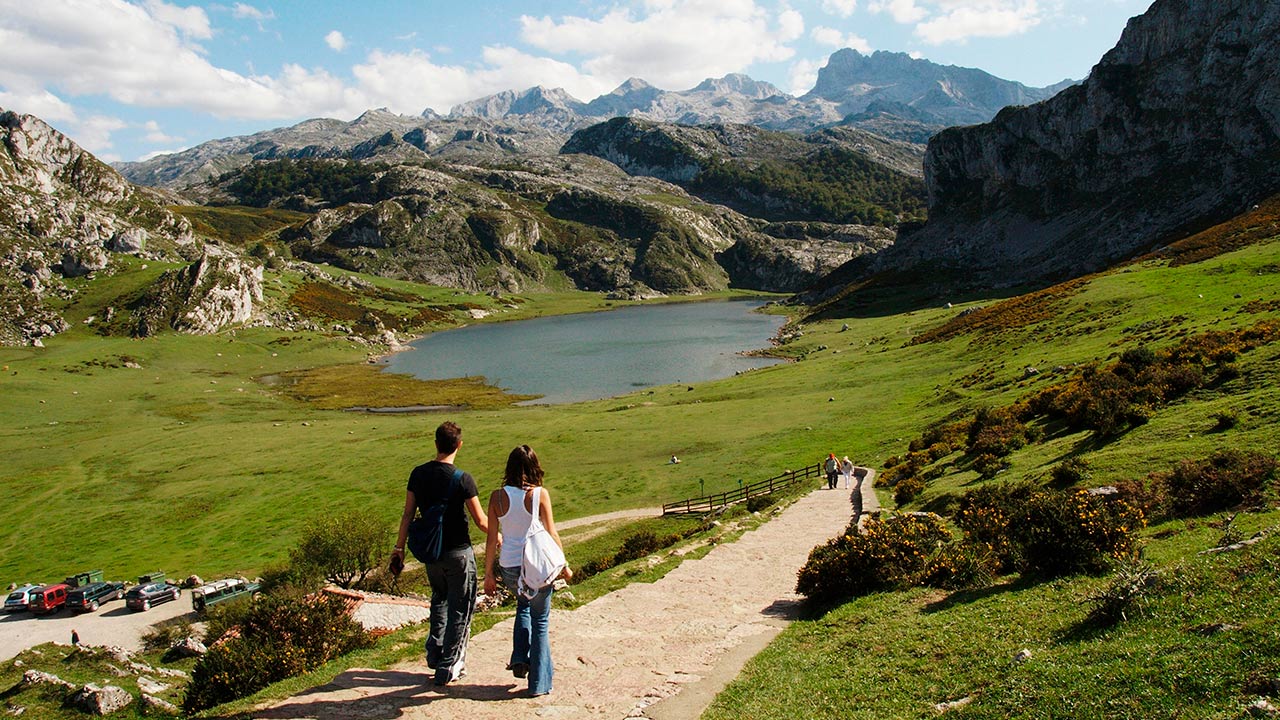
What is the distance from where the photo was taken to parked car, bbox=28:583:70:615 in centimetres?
4069

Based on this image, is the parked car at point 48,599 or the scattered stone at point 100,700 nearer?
the scattered stone at point 100,700

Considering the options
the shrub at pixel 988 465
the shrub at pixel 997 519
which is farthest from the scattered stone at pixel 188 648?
the shrub at pixel 988 465

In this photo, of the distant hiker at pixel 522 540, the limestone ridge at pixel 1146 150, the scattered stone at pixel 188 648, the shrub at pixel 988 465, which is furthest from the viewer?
the limestone ridge at pixel 1146 150

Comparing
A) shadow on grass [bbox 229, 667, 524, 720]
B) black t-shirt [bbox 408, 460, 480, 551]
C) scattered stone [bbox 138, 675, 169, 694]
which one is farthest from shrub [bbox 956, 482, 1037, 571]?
scattered stone [bbox 138, 675, 169, 694]

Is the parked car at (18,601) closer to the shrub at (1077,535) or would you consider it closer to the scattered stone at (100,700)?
the scattered stone at (100,700)

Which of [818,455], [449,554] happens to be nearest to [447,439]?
[449,554]

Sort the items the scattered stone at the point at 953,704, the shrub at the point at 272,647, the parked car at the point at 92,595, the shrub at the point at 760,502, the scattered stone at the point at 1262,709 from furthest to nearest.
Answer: the parked car at the point at 92,595 → the shrub at the point at 760,502 → the shrub at the point at 272,647 → the scattered stone at the point at 953,704 → the scattered stone at the point at 1262,709

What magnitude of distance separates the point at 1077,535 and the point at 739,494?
2903 centimetres

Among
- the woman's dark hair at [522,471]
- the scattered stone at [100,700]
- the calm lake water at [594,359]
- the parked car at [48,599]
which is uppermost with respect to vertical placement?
the calm lake water at [594,359]

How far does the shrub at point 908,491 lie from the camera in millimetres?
30219

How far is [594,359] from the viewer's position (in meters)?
144

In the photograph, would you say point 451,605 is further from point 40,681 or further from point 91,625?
point 91,625

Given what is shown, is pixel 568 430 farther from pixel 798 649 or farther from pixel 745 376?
pixel 798 649

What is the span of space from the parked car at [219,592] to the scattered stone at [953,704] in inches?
1561
